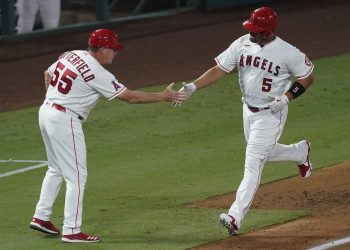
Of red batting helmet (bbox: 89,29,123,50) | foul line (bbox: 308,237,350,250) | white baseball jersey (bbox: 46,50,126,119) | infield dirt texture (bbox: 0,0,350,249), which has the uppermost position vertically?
red batting helmet (bbox: 89,29,123,50)

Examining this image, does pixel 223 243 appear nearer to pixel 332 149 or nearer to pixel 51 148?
pixel 51 148

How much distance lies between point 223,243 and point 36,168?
3.67 m

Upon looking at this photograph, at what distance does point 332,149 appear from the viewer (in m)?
12.9

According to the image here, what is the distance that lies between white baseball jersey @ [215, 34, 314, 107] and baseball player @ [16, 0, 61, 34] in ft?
34.3

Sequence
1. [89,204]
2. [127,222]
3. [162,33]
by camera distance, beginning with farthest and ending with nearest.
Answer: [162,33], [89,204], [127,222]

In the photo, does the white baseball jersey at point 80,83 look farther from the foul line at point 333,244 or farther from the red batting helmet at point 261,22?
the foul line at point 333,244

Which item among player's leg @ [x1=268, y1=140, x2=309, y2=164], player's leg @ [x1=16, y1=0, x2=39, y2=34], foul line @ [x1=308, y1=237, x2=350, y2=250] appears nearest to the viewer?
foul line @ [x1=308, y1=237, x2=350, y2=250]

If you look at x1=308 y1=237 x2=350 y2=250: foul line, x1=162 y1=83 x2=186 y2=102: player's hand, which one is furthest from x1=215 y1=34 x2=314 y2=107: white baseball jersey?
x1=308 y1=237 x2=350 y2=250: foul line

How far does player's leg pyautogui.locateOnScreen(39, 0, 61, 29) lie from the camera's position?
65.6ft

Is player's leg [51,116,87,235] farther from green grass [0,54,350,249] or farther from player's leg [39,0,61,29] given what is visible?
player's leg [39,0,61,29]

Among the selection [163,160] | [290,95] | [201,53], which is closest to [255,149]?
[290,95]

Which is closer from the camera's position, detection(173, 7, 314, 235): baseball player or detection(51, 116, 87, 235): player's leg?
detection(51, 116, 87, 235): player's leg

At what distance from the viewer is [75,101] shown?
962 centimetres

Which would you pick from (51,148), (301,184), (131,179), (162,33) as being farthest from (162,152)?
(162,33)
